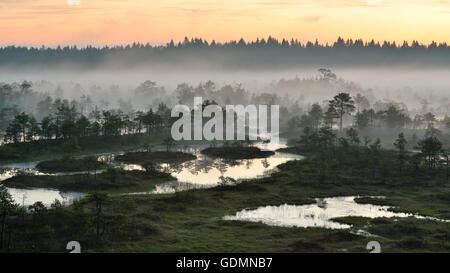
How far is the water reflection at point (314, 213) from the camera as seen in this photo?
2047 inches

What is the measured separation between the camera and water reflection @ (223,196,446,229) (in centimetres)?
5200

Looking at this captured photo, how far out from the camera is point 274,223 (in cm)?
5150

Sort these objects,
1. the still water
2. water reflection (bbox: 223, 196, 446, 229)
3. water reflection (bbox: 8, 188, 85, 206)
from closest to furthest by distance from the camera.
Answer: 1. water reflection (bbox: 223, 196, 446, 229)
2. water reflection (bbox: 8, 188, 85, 206)
3. the still water

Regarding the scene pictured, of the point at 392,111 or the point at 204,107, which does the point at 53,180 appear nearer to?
the point at 204,107

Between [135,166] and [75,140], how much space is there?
54.2 ft

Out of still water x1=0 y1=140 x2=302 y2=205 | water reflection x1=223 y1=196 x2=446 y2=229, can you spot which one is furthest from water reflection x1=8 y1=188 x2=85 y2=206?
water reflection x1=223 y1=196 x2=446 y2=229

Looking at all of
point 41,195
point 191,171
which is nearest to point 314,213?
point 191,171

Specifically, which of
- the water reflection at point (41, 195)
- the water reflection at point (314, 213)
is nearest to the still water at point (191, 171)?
the water reflection at point (41, 195)

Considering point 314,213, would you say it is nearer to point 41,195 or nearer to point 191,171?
point 191,171

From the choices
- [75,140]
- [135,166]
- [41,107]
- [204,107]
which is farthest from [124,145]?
[41,107]

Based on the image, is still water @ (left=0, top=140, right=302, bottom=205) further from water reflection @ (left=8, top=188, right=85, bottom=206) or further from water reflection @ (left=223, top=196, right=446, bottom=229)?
water reflection @ (left=223, top=196, right=446, bottom=229)

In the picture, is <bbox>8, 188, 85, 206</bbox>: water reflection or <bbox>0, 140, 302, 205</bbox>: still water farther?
<bbox>0, 140, 302, 205</bbox>: still water

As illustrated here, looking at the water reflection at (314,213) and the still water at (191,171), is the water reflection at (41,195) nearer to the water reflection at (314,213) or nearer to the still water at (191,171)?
the still water at (191,171)

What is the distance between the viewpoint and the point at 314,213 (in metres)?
56.6
